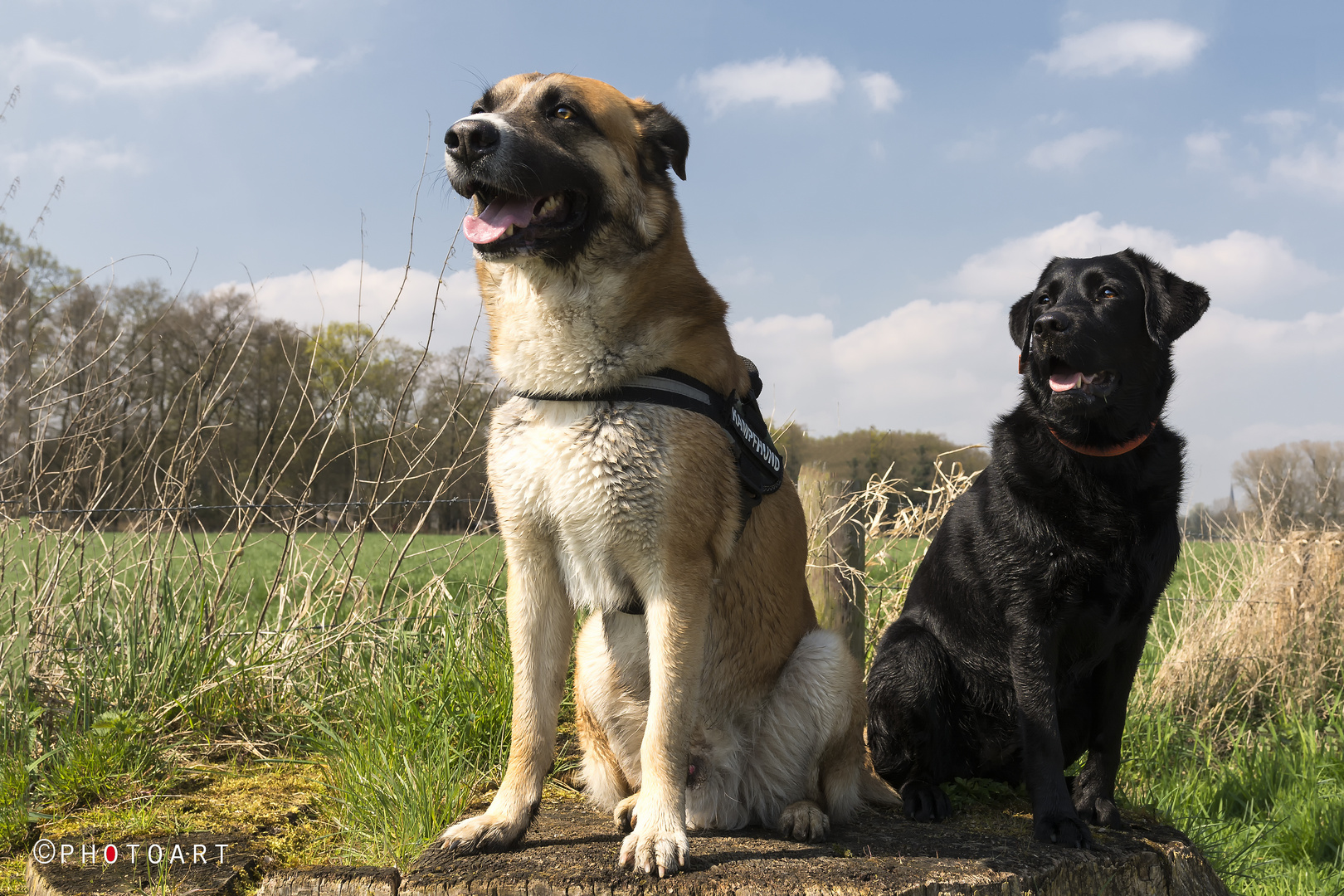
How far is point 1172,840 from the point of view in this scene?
2.80 meters

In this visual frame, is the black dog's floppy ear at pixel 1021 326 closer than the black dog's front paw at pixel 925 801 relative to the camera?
No

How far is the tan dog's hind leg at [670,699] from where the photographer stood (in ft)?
7.36

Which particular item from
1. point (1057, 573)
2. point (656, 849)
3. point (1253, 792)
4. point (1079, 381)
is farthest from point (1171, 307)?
point (1253, 792)

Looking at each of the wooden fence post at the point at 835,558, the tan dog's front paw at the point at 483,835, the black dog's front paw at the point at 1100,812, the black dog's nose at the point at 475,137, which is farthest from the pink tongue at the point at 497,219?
the wooden fence post at the point at 835,558

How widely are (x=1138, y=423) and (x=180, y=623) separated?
14.4ft

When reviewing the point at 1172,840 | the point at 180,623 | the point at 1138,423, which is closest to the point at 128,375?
the point at 180,623

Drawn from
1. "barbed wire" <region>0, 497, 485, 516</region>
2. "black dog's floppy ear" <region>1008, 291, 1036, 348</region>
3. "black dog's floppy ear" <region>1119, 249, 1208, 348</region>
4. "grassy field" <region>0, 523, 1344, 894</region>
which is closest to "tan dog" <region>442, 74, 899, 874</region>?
"grassy field" <region>0, 523, 1344, 894</region>

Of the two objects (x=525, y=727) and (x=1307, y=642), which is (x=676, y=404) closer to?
(x=525, y=727)

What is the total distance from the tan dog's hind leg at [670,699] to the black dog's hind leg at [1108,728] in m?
1.53

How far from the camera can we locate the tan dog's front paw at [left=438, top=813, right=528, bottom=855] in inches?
93.0

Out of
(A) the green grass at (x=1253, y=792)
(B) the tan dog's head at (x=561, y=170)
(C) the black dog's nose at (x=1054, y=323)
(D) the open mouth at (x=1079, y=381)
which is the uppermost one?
(B) the tan dog's head at (x=561, y=170)

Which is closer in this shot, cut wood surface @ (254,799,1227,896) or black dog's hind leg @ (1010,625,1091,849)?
cut wood surface @ (254,799,1227,896)

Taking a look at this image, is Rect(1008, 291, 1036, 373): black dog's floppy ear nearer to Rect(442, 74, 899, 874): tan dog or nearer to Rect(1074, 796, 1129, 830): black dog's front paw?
Rect(442, 74, 899, 874): tan dog

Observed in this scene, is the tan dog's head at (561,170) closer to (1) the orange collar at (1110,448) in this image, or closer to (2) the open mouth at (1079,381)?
(2) the open mouth at (1079,381)
